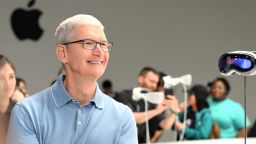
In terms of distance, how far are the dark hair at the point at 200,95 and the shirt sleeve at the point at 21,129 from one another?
4.43 meters

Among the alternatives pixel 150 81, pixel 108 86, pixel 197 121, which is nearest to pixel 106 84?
pixel 108 86

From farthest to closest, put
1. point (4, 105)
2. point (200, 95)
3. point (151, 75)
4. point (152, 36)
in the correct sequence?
point (152, 36)
point (200, 95)
point (151, 75)
point (4, 105)

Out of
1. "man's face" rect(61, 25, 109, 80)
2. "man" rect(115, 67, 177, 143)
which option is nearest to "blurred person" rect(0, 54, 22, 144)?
"man's face" rect(61, 25, 109, 80)

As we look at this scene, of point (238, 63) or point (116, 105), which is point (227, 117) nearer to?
point (238, 63)

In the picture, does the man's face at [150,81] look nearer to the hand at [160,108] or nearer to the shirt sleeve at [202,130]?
the hand at [160,108]

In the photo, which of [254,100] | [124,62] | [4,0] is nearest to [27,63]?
[4,0]

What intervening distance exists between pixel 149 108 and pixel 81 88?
123 inches

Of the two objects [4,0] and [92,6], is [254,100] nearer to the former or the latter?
[92,6]

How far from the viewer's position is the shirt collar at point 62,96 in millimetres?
1767

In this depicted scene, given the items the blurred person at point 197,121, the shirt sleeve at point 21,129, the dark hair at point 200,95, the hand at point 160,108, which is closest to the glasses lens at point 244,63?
the shirt sleeve at point 21,129

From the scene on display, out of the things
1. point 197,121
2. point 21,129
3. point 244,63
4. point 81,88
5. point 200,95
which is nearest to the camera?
point 21,129

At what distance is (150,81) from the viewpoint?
5.22 m

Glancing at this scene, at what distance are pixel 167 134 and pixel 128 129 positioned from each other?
3750mm

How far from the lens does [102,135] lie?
5.77 feet
